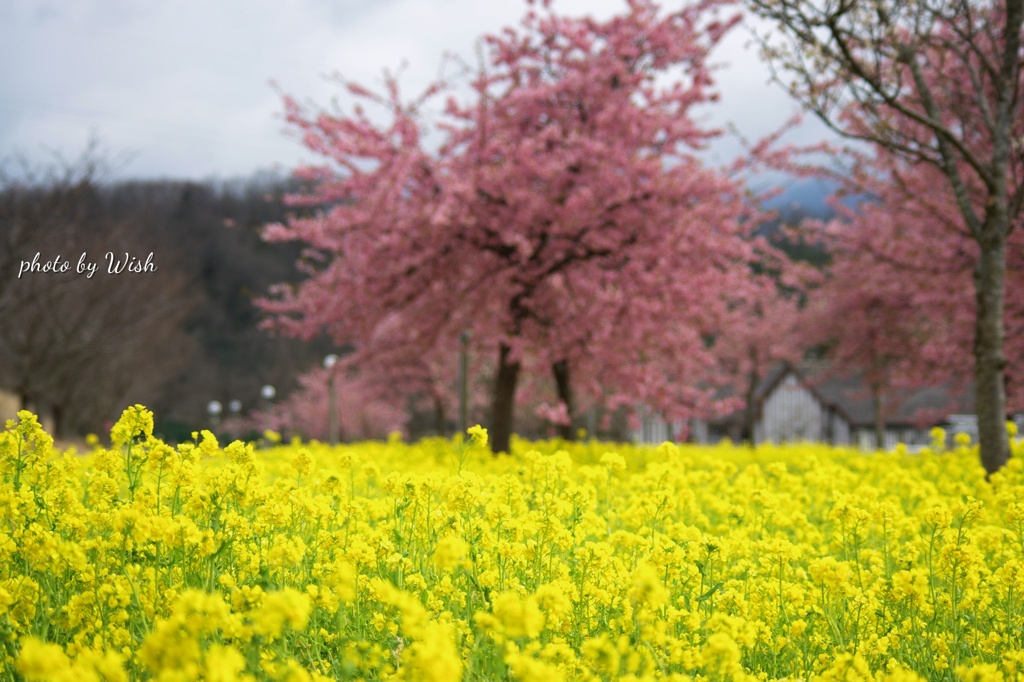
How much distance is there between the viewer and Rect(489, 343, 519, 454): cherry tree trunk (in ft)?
41.5

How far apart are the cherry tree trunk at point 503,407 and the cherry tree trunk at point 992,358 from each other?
6.23m

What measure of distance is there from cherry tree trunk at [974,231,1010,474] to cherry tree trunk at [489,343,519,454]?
623 centimetres

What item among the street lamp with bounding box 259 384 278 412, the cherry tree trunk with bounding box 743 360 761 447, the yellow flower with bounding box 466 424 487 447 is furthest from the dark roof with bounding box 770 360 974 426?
the yellow flower with bounding box 466 424 487 447

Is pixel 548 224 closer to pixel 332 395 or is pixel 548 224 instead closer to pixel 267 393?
pixel 332 395

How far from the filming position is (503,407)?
41.7ft

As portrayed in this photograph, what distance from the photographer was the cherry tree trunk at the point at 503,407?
12.7m

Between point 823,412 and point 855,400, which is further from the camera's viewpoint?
point 823,412

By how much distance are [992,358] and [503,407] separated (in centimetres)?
659

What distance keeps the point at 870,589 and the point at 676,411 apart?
8.00m

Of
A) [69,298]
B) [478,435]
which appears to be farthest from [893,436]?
[478,435]

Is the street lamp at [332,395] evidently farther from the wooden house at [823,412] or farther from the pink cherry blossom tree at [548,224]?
the wooden house at [823,412]

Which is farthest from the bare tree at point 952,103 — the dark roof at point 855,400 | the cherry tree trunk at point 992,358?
the dark roof at point 855,400

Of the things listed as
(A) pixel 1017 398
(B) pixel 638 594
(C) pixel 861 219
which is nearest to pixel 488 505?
(B) pixel 638 594

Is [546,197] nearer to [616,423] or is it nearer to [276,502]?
[276,502]
